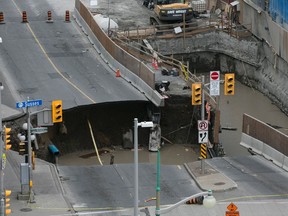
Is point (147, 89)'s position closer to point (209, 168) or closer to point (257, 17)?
point (209, 168)

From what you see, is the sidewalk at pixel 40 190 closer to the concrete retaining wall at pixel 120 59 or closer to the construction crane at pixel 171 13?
the concrete retaining wall at pixel 120 59

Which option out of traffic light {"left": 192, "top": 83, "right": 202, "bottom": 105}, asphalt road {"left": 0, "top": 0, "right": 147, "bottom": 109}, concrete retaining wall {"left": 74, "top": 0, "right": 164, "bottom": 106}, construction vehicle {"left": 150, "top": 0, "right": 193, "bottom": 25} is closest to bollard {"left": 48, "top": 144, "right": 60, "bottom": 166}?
asphalt road {"left": 0, "top": 0, "right": 147, "bottom": 109}

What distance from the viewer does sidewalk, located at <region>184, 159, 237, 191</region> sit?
4741 centimetres

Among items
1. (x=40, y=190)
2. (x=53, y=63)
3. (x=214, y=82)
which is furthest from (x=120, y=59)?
(x=40, y=190)

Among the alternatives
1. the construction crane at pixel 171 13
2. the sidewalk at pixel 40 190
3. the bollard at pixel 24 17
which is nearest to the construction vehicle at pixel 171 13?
the construction crane at pixel 171 13

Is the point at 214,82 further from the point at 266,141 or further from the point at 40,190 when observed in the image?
the point at 40,190

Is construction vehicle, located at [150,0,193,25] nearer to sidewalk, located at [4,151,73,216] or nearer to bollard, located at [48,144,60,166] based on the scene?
bollard, located at [48,144,60,166]

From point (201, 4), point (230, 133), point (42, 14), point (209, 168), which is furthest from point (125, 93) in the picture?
point (201, 4)

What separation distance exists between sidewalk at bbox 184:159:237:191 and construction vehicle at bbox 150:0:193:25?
28.6 metres

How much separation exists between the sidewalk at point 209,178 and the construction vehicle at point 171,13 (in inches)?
1126

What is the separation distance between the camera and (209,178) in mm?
48938

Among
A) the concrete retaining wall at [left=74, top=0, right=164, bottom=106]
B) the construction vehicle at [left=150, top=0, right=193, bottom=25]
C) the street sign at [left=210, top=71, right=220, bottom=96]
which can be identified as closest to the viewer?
the street sign at [left=210, top=71, right=220, bottom=96]

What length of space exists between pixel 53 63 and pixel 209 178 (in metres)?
21.8

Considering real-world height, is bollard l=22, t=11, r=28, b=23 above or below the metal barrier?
above
